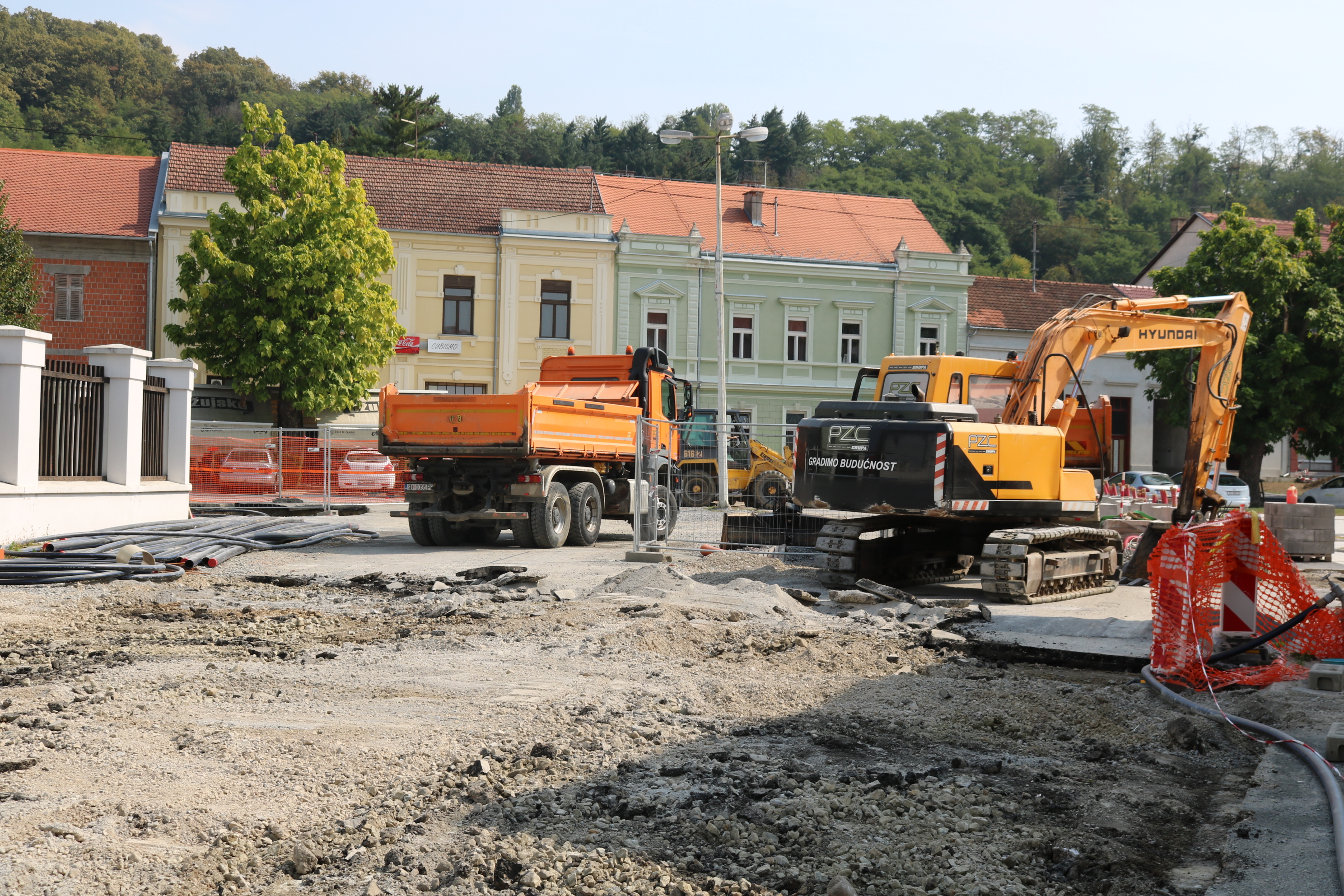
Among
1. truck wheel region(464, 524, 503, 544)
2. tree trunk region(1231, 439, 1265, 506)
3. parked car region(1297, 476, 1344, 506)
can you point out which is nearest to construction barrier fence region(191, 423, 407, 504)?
truck wheel region(464, 524, 503, 544)

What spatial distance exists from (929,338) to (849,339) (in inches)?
121

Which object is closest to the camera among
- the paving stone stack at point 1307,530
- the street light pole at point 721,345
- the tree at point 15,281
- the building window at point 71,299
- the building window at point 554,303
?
the street light pole at point 721,345

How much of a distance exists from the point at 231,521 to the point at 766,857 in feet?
47.2

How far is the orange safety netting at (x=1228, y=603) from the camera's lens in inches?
322

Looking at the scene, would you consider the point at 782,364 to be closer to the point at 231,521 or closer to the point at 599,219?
the point at 599,219

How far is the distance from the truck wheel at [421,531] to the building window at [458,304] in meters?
20.8

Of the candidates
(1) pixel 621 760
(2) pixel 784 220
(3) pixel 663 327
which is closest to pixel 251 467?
(3) pixel 663 327

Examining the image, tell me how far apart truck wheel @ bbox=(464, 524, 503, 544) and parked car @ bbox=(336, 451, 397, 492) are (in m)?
9.86

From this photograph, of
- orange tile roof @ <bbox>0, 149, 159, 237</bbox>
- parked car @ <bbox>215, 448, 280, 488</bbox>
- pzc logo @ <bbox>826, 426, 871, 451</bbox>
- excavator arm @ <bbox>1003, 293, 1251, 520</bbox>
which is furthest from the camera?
orange tile roof @ <bbox>0, 149, 159, 237</bbox>

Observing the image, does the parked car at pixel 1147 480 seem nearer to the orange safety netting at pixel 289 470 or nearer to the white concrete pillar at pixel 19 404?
the orange safety netting at pixel 289 470

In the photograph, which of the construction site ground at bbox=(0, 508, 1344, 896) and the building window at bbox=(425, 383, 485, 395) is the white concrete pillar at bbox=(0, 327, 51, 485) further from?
the building window at bbox=(425, 383, 485, 395)

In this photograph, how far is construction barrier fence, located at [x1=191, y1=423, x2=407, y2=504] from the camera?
2620 centimetres

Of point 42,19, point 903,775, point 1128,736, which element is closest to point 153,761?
point 903,775

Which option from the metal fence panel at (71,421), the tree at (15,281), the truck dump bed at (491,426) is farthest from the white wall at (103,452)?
the tree at (15,281)
